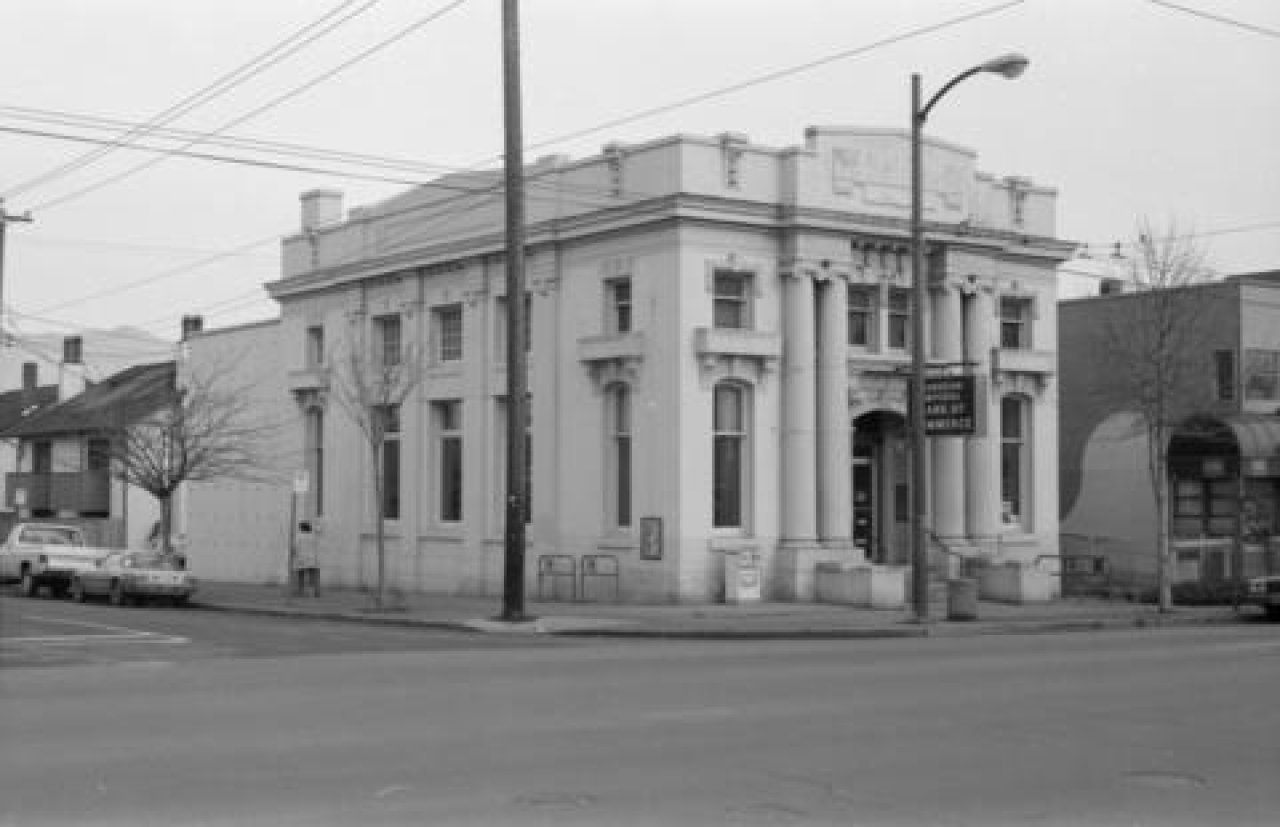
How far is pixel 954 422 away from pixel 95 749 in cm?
1902

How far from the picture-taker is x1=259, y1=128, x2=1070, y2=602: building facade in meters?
29.8

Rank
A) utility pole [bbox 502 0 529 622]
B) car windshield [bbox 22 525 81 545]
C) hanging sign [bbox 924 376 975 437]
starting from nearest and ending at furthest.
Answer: utility pole [bbox 502 0 529 622] < hanging sign [bbox 924 376 975 437] < car windshield [bbox 22 525 81 545]

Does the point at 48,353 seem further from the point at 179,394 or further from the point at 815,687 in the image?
the point at 815,687

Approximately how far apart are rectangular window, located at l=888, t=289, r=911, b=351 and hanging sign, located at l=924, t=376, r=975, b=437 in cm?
456

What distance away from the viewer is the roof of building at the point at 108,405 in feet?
177

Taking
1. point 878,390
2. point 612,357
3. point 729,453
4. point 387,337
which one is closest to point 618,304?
point 612,357

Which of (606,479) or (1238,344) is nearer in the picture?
(606,479)

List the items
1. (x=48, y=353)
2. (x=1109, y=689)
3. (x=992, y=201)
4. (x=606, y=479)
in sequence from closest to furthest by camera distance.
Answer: (x=1109, y=689) → (x=606, y=479) → (x=992, y=201) → (x=48, y=353)

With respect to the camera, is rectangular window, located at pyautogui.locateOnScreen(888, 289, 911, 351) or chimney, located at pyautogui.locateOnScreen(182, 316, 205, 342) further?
chimney, located at pyautogui.locateOnScreen(182, 316, 205, 342)

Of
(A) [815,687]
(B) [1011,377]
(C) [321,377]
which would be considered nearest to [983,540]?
(B) [1011,377]

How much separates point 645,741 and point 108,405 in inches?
1864

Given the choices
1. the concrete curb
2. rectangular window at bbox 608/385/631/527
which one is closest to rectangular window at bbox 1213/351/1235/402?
the concrete curb

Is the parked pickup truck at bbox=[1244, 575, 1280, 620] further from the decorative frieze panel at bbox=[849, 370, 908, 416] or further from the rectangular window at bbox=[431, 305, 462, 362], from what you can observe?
the rectangular window at bbox=[431, 305, 462, 362]

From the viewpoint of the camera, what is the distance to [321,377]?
126 feet
